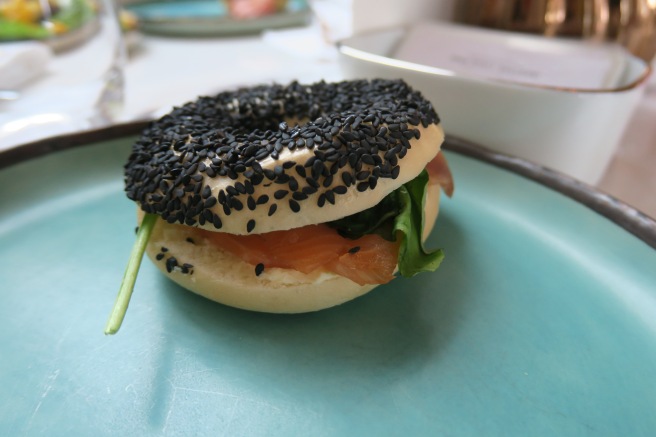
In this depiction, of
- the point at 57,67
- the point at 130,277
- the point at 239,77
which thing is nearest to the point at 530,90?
the point at 130,277

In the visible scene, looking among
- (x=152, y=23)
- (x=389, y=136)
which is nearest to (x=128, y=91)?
(x=152, y=23)

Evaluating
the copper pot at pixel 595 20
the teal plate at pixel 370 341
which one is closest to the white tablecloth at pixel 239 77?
the copper pot at pixel 595 20

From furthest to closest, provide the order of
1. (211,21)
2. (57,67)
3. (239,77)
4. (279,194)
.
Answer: (211,21), (239,77), (57,67), (279,194)

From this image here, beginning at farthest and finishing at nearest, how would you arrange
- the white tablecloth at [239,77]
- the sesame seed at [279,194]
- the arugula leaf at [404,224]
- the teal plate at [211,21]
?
1. the teal plate at [211,21]
2. the white tablecloth at [239,77]
3. the arugula leaf at [404,224]
4. the sesame seed at [279,194]

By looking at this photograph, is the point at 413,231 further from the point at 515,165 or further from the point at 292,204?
the point at 515,165

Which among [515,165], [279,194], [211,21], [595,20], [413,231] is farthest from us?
[211,21]

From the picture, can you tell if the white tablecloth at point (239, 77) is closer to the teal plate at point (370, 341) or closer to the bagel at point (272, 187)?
the teal plate at point (370, 341)

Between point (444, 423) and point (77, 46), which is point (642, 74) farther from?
point (77, 46)

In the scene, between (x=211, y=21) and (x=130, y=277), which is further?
(x=211, y=21)
